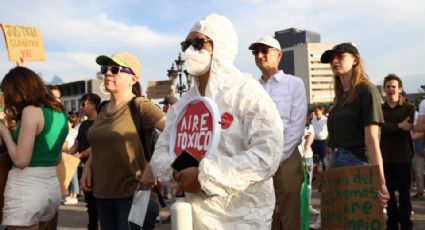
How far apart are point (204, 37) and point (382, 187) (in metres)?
1.82

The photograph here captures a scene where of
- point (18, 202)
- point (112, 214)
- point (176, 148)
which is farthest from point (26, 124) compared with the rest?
point (176, 148)

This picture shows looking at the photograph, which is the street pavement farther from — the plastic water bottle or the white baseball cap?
the plastic water bottle

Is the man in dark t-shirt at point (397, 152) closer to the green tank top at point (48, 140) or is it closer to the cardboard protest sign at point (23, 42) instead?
the green tank top at point (48, 140)

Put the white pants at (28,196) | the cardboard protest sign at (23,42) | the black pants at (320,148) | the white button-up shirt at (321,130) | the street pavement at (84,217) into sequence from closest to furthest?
1. the white pants at (28,196)
2. the cardboard protest sign at (23,42)
3. the street pavement at (84,217)
4. the white button-up shirt at (321,130)
5. the black pants at (320,148)

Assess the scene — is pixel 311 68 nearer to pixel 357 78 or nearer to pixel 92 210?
pixel 92 210

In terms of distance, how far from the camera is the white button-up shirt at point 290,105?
4004mm

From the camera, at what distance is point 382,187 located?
3.36 meters

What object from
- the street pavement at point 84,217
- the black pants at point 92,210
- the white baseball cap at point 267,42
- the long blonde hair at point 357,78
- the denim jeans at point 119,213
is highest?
Answer: the white baseball cap at point 267,42

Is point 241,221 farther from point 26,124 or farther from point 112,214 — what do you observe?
point 26,124

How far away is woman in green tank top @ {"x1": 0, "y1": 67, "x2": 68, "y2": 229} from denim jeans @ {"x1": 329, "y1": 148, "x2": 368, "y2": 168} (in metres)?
2.15

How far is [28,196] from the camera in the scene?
11.2ft

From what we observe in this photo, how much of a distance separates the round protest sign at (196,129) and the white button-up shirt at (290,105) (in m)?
1.75

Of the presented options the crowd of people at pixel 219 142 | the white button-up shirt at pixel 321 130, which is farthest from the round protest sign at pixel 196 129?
the white button-up shirt at pixel 321 130

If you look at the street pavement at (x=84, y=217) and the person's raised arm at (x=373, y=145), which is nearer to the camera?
the person's raised arm at (x=373, y=145)
